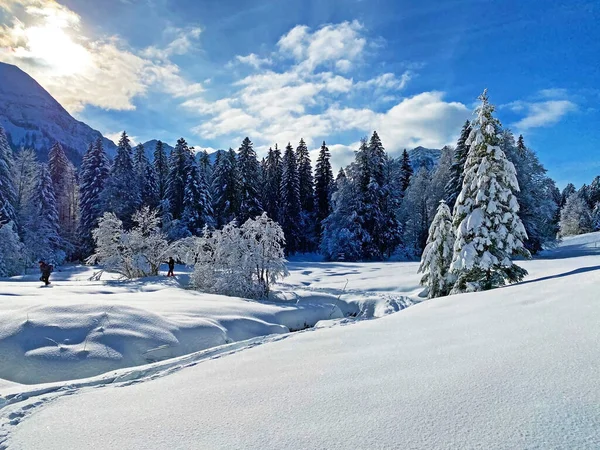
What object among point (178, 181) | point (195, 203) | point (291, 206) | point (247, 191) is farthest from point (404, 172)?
point (178, 181)

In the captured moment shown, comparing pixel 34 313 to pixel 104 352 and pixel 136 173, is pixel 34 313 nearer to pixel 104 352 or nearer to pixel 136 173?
pixel 104 352

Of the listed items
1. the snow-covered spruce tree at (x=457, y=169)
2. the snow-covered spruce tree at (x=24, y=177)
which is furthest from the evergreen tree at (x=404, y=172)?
the snow-covered spruce tree at (x=24, y=177)

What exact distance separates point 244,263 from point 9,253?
20.4 meters

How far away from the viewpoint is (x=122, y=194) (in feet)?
124

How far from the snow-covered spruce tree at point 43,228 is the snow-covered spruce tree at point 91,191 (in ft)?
7.83

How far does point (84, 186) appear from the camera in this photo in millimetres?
39938

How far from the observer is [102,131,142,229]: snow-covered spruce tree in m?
37.0

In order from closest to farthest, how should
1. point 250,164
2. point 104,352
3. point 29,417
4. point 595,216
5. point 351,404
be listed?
point 351,404, point 29,417, point 104,352, point 250,164, point 595,216

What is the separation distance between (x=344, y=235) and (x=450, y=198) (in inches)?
411

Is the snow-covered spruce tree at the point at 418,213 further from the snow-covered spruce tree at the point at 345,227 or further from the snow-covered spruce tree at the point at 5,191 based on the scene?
the snow-covered spruce tree at the point at 5,191

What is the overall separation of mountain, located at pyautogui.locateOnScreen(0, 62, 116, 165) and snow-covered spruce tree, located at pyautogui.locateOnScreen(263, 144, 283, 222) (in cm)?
11997

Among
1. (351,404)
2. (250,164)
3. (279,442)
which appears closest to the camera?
(279,442)

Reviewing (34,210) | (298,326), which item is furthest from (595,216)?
(34,210)

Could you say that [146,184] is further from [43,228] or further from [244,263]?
[244,263]
